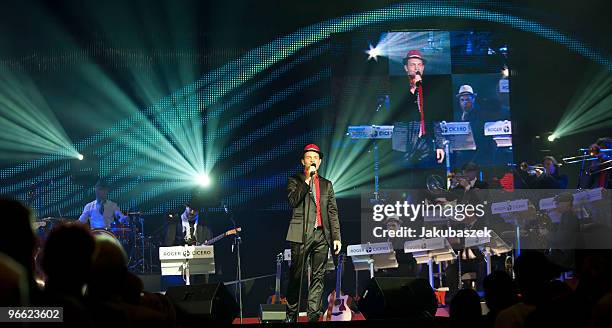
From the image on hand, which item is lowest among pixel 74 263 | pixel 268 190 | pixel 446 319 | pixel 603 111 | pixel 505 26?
pixel 446 319

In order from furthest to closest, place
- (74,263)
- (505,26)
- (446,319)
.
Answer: (505,26)
(446,319)
(74,263)

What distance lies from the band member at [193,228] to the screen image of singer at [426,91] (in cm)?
239

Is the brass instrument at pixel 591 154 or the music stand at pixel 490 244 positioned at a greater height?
the brass instrument at pixel 591 154

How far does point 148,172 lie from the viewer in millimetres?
10375

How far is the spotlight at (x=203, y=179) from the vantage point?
10.4 metres

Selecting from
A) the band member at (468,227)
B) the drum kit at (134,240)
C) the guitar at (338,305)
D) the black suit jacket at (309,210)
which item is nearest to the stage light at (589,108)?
the band member at (468,227)

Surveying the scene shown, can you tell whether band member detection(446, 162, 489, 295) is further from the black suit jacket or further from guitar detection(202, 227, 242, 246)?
guitar detection(202, 227, 242, 246)

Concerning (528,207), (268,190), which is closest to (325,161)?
(268,190)

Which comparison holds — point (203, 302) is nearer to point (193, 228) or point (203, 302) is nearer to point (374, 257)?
point (374, 257)

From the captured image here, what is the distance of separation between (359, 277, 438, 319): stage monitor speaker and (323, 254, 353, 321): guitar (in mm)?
2853

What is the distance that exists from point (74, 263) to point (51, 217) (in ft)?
27.5

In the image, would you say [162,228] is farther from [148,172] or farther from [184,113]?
[184,113]

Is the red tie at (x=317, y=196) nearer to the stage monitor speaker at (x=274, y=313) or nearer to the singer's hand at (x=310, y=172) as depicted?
the singer's hand at (x=310, y=172)

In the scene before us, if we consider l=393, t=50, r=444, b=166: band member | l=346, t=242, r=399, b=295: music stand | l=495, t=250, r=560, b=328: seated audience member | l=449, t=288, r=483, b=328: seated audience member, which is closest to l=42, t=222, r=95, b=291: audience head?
l=495, t=250, r=560, b=328: seated audience member
